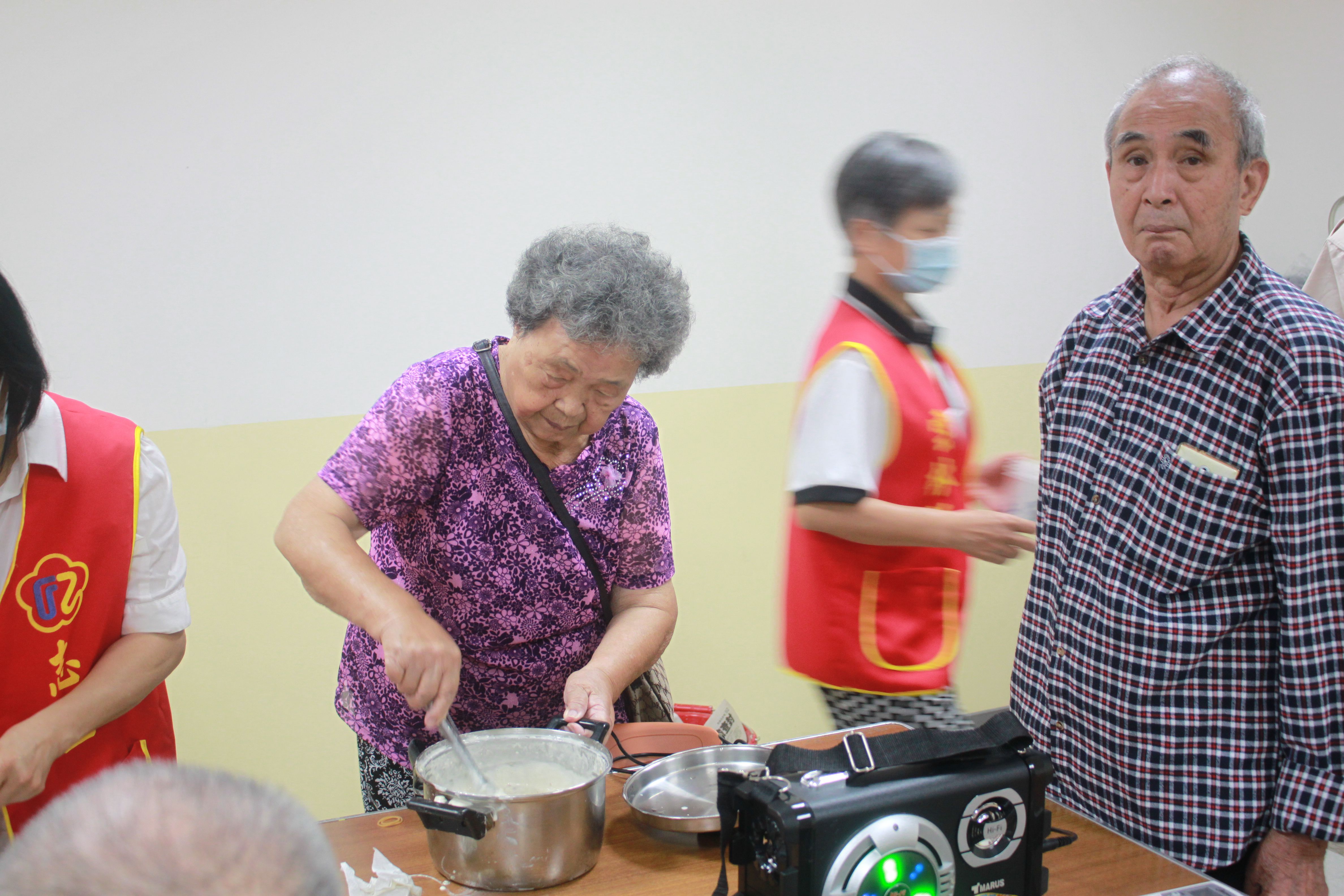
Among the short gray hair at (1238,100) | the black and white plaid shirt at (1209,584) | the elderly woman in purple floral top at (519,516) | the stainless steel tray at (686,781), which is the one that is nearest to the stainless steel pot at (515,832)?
the stainless steel tray at (686,781)

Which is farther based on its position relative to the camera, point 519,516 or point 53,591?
point 519,516

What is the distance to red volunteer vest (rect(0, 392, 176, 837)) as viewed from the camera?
1.27m

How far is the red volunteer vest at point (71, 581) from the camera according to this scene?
1.27 m

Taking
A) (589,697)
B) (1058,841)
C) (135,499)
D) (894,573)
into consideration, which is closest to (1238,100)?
(894,573)

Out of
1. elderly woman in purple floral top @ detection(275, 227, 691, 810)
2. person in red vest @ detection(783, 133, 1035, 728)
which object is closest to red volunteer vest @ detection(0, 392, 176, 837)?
elderly woman in purple floral top @ detection(275, 227, 691, 810)

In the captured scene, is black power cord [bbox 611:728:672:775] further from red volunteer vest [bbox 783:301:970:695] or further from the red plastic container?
the red plastic container

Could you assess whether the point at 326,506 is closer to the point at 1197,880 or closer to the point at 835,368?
the point at 835,368

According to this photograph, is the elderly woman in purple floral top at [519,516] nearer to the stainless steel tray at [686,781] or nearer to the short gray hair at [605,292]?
the short gray hair at [605,292]

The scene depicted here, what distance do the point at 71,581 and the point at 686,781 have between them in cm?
88

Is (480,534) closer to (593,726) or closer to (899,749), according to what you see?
(593,726)

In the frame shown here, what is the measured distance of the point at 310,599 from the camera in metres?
2.60

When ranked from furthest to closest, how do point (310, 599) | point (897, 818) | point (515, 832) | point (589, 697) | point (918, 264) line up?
point (310, 599) < point (918, 264) < point (589, 697) < point (515, 832) < point (897, 818)

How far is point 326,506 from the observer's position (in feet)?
4.59

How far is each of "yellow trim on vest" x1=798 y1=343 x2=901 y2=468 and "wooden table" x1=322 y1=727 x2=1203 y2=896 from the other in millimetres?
574
